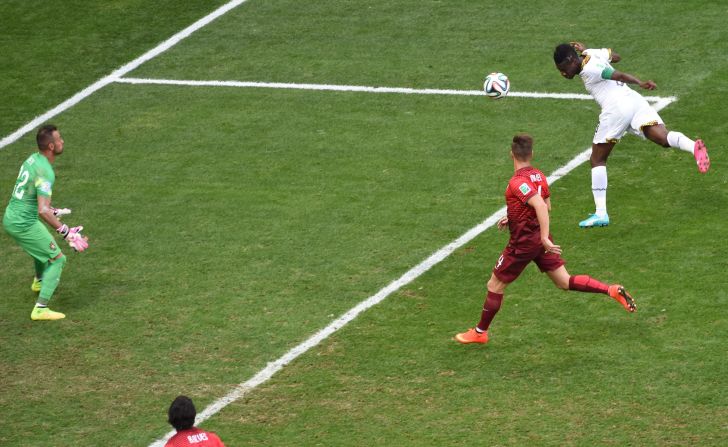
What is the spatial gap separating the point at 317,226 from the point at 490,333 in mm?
3874

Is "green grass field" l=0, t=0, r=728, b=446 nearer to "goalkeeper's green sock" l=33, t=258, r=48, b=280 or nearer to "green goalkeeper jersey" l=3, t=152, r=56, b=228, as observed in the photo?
"goalkeeper's green sock" l=33, t=258, r=48, b=280

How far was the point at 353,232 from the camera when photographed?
17.2 meters

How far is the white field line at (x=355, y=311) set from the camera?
42.9 ft

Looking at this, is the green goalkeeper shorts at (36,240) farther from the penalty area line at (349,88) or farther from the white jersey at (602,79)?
the penalty area line at (349,88)

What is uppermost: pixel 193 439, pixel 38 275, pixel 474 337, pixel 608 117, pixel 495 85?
pixel 495 85

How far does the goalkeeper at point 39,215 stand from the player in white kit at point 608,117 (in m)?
6.56

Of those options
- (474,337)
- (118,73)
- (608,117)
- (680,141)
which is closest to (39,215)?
(474,337)

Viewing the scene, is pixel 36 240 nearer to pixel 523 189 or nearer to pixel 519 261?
pixel 519 261

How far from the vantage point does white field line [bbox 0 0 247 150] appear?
2182cm

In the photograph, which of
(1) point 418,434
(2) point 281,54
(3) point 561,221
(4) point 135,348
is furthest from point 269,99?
(1) point 418,434

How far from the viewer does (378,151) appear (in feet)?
64.5

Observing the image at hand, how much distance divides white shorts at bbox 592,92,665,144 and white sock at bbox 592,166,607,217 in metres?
0.43

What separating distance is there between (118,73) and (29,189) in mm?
9118

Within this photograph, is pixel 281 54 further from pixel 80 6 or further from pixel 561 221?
pixel 561 221
